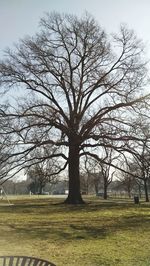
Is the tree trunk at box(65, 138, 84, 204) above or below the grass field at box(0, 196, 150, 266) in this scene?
above

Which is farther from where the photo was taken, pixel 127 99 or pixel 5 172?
pixel 127 99

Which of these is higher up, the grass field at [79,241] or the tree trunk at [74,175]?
the tree trunk at [74,175]

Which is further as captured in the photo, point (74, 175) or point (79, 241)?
point (74, 175)

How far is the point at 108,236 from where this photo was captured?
41.8 ft

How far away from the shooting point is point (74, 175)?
32312mm

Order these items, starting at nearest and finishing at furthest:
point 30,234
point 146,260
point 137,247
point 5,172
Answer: point 146,260 → point 137,247 → point 30,234 → point 5,172

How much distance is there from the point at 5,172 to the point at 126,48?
13072 mm

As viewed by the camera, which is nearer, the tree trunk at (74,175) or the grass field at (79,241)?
the grass field at (79,241)

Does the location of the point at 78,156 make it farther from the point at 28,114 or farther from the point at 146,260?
the point at 146,260

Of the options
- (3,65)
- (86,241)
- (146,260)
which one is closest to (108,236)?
(86,241)

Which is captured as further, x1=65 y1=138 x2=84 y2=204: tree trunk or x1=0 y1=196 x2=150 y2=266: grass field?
x1=65 y1=138 x2=84 y2=204: tree trunk

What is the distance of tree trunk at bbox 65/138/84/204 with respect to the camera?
3134 centimetres

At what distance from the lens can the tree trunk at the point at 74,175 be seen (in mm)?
31344

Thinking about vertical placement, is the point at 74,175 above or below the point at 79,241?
above
